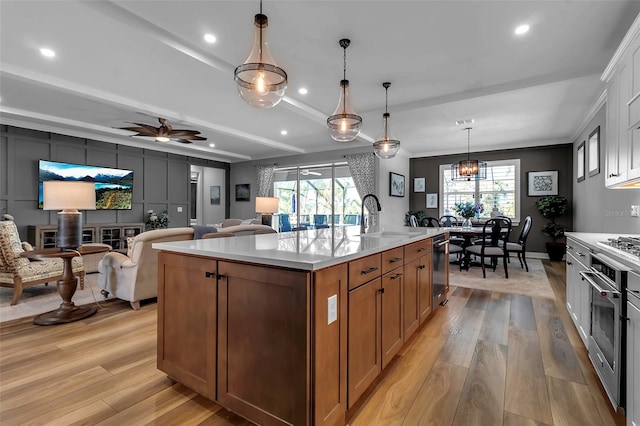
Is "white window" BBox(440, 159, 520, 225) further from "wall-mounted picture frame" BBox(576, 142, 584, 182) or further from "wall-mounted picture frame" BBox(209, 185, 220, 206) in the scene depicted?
"wall-mounted picture frame" BBox(209, 185, 220, 206)

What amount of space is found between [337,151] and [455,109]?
11.6 feet

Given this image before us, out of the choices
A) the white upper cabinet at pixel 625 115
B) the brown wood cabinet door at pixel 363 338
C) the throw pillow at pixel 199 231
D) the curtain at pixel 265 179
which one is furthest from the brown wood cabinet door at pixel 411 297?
the curtain at pixel 265 179

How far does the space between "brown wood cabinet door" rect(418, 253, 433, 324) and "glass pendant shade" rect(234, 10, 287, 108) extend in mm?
1862

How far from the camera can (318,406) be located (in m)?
1.35

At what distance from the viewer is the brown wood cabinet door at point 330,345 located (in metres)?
1.34

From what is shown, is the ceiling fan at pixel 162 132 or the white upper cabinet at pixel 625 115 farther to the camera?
the ceiling fan at pixel 162 132

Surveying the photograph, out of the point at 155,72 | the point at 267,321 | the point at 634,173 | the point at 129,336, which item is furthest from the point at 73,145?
the point at 634,173

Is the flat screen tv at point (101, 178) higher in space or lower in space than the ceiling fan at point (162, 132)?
lower

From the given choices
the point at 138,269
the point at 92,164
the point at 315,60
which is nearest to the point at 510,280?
the point at 315,60

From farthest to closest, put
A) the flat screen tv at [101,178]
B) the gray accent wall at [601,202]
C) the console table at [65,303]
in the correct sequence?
the flat screen tv at [101,178]
the gray accent wall at [601,202]
the console table at [65,303]

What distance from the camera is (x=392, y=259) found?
207 centimetres

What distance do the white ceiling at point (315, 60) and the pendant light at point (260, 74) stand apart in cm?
42

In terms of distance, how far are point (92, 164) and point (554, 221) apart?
10067 millimetres

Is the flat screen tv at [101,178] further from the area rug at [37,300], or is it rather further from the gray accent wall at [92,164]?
the area rug at [37,300]
